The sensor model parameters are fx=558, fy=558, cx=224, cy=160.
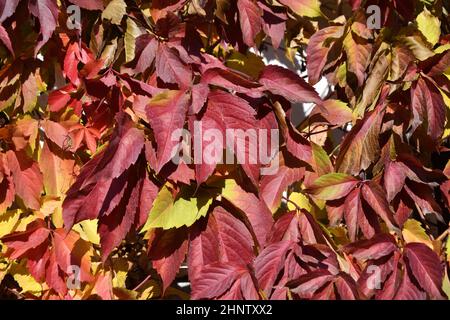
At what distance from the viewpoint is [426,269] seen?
3.12 ft

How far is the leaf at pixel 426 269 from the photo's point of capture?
938 millimetres

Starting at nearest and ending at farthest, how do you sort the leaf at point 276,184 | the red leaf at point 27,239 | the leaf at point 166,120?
1. the leaf at point 166,120
2. the leaf at point 276,184
3. the red leaf at point 27,239

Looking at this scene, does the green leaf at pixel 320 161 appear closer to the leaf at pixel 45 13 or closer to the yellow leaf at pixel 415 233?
the yellow leaf at pixel 415 233

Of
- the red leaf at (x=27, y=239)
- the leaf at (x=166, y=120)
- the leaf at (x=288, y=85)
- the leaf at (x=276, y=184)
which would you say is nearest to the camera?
the leaf at (x=166, y=120)

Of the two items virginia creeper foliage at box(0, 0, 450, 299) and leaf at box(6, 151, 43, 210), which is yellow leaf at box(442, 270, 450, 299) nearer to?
virginia creeper foliage at box(0, 0, 450, 299)

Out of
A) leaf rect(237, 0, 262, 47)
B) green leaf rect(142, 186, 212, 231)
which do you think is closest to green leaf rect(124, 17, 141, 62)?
leaf rect(237, 0, 262, 47)

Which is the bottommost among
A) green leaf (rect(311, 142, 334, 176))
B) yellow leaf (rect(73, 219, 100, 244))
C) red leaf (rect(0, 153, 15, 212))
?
yellow leaf (rect(73, 219, 100, 244))

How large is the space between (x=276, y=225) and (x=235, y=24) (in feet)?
1.51

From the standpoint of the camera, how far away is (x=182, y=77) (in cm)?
107

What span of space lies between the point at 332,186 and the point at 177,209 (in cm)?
31

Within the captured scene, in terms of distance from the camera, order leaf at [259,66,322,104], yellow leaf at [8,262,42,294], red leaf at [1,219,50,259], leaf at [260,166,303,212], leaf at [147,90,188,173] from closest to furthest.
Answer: leaf at [147,90,188,173] → leaf at [259,66,322,104] → leaf at [260,166,303,212] → red leaf at [1,219,50,259] → yellow leaf at [8,262,42,294]

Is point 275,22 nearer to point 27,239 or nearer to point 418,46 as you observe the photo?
point 418,46

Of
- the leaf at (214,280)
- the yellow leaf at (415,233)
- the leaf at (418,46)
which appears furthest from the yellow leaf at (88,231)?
the leaf at (418,46)

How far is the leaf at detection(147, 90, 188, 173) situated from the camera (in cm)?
90
